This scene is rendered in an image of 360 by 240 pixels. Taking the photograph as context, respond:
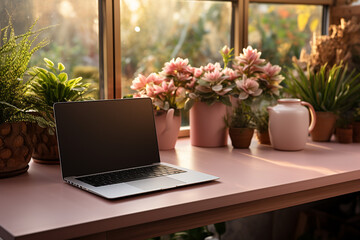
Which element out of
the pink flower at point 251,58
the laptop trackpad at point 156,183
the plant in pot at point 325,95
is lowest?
the laptop trackpad at point 156,183

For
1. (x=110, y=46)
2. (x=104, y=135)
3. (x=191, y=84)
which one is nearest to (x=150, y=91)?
(x=191, y=84)

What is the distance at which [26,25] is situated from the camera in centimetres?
179

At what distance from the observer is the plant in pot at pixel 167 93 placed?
5.91 ft

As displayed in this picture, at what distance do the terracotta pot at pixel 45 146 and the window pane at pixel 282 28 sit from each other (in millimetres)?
1157

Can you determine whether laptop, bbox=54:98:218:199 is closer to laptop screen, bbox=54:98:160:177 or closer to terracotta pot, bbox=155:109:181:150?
laptop screen, bbox=54:98:160:177

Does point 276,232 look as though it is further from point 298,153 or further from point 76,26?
point 76,26

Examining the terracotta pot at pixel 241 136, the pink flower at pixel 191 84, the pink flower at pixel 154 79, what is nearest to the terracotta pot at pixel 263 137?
the terracotta pot at pixel 241 136

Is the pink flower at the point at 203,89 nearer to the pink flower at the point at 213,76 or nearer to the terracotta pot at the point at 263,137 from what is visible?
the pink flower at the point at 213,76

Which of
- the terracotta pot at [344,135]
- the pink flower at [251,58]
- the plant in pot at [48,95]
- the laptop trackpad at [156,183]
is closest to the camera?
the laptop trackpad at [156,183]

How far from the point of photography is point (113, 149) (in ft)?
4.87

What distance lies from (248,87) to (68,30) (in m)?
0.72

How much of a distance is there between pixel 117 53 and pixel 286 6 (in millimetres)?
954

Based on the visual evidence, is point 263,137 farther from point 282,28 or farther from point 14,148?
point 14,148

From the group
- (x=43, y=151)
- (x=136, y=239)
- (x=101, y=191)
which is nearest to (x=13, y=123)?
(x=43, y=151)
